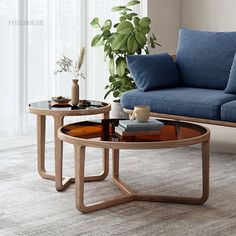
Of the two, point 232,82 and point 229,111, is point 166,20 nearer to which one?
point 232,82

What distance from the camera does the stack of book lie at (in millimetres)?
3486

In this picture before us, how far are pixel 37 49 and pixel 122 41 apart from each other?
779 millimetres

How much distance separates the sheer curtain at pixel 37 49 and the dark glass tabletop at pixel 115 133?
1925 mm

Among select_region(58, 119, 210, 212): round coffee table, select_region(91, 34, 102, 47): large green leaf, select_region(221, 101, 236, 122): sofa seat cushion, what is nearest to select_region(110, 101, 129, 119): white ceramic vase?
select_region(91, 34, 102, 47): large green leaf

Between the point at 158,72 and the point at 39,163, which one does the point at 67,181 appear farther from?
the point at 158,72

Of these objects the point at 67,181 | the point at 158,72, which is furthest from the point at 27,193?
the point at 158,72

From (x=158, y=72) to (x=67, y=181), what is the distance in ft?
5.13

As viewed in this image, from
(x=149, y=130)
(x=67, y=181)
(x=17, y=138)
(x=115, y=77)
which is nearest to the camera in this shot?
(x=149, y=130)

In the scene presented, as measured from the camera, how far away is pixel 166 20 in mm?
6750

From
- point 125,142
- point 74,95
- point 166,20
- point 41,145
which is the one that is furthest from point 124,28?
point 125,142

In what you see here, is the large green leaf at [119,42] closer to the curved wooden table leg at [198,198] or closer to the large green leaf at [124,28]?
the large green leaf at [124,28]

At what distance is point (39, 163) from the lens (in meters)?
4.13

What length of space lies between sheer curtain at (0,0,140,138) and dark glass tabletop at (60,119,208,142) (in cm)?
193

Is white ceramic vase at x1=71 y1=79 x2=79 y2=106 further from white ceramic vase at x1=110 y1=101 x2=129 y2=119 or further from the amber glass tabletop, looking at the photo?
white ceramic vase at x1=110 y1=101 x2=129 y2=119
